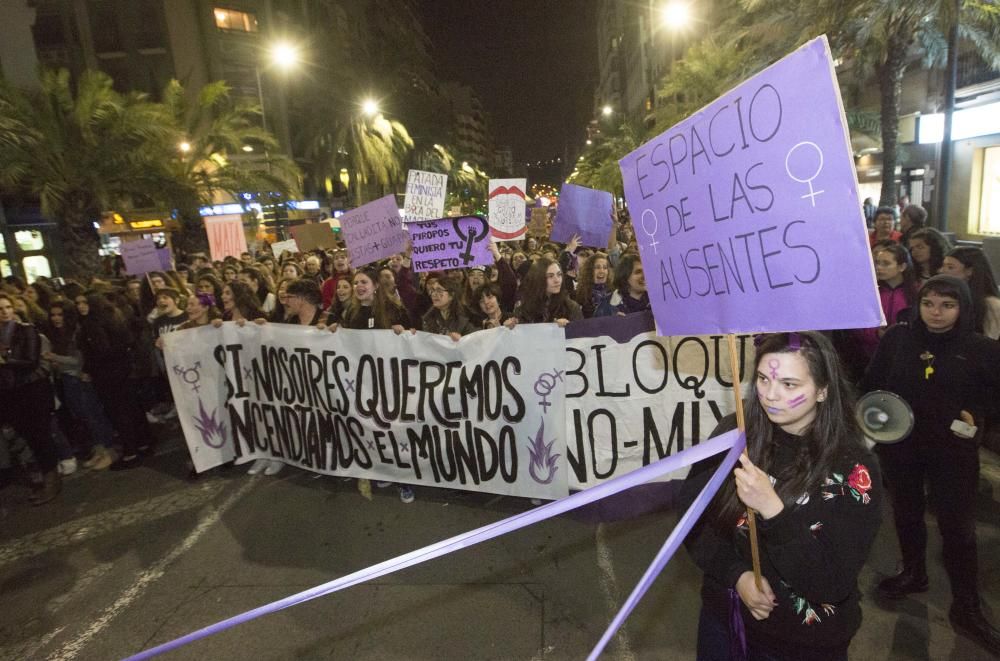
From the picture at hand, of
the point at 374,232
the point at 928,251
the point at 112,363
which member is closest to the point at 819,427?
the point at 928,251

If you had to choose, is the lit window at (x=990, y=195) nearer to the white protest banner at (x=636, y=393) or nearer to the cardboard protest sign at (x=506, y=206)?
the cardboard protest sign at (x=506, y=206)

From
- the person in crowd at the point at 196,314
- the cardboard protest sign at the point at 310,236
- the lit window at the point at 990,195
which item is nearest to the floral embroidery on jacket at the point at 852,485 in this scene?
the person in crowd at the point at 196,314

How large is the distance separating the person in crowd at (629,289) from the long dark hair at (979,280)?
2276mm

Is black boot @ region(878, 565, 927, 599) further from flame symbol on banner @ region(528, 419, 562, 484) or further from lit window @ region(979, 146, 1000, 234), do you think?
lit window @ region(979, 146, 1000, 234)

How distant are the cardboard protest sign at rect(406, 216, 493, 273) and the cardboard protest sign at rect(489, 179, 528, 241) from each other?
2780mm

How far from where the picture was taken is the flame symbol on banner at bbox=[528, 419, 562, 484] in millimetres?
4156

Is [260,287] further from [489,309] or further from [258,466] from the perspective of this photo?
[489,309]

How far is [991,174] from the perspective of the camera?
13273 mm

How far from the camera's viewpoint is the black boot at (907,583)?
10.4 ft

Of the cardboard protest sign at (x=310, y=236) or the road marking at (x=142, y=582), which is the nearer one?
the road marking at (x=142, y=582)

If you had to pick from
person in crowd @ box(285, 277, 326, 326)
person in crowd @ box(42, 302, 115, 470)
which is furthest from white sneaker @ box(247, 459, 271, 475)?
person in crowd @ box(42, 302, 115, 470)

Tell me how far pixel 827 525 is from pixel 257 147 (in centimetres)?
3699

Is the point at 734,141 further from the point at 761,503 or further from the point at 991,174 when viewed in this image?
the point at 991,174

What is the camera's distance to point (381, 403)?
Result: 4633 millimetres
